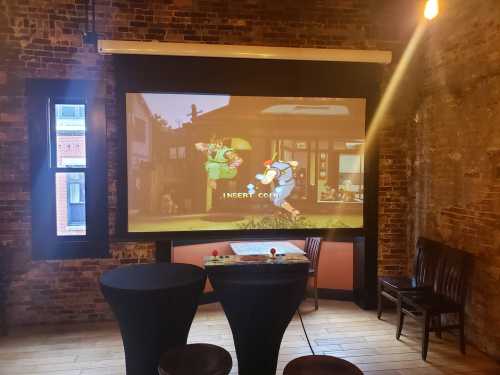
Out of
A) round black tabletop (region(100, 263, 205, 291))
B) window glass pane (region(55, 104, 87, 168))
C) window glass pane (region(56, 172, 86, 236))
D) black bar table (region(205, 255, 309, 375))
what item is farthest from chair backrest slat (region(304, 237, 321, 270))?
window glass pane (region(55, 104, 87, 168))

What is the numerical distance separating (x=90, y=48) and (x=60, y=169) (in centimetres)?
124

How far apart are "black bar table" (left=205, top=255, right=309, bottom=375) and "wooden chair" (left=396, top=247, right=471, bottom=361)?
128cm

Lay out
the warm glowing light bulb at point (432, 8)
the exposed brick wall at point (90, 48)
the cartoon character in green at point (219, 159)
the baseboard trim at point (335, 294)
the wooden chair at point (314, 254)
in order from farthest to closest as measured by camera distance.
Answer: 1. the baseboard trim at point (335, 294)
2. the wooden chair at point (314, 254)
3. the cartoon character in green at point (219, 159)
4. the exposed brick wall at point (90, 48)
5. the warm glowing light bulb at point (432, 8)

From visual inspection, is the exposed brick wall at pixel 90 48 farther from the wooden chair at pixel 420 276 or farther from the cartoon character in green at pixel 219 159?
the wooden chair at pixel 420 276

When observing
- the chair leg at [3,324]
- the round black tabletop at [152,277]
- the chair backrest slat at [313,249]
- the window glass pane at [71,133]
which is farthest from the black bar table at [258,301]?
the chair leg at [3,324]

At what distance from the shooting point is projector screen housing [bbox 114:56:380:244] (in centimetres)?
389

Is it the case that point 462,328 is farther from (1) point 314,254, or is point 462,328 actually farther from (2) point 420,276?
(1) point 314,254

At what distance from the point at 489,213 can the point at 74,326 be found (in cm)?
393

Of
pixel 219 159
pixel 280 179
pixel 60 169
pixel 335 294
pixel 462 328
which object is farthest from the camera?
pixel 335 294

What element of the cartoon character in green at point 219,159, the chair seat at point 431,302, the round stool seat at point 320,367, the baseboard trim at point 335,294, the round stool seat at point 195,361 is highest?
the cartoon character in green at point 219,159

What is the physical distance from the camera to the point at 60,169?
386 cm

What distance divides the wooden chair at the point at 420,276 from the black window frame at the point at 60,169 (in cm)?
282

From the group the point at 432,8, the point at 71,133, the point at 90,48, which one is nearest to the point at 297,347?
the point at 432,8

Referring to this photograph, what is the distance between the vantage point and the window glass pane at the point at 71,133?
3.90m
